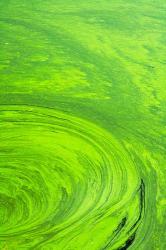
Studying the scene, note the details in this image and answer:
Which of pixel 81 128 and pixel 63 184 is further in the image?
pixel 81 128

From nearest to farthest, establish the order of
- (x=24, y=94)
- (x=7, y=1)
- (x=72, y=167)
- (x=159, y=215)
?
(x=159, y=215)
(x=72, y=167)
(x=24, y=94)
(x=7, y=1)

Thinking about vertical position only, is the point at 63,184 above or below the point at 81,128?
below

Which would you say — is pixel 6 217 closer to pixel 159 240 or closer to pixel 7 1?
pixel 159 240

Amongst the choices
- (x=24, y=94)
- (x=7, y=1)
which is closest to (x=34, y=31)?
(x=7, y=1)

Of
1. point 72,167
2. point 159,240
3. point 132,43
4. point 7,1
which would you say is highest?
point 7,1
